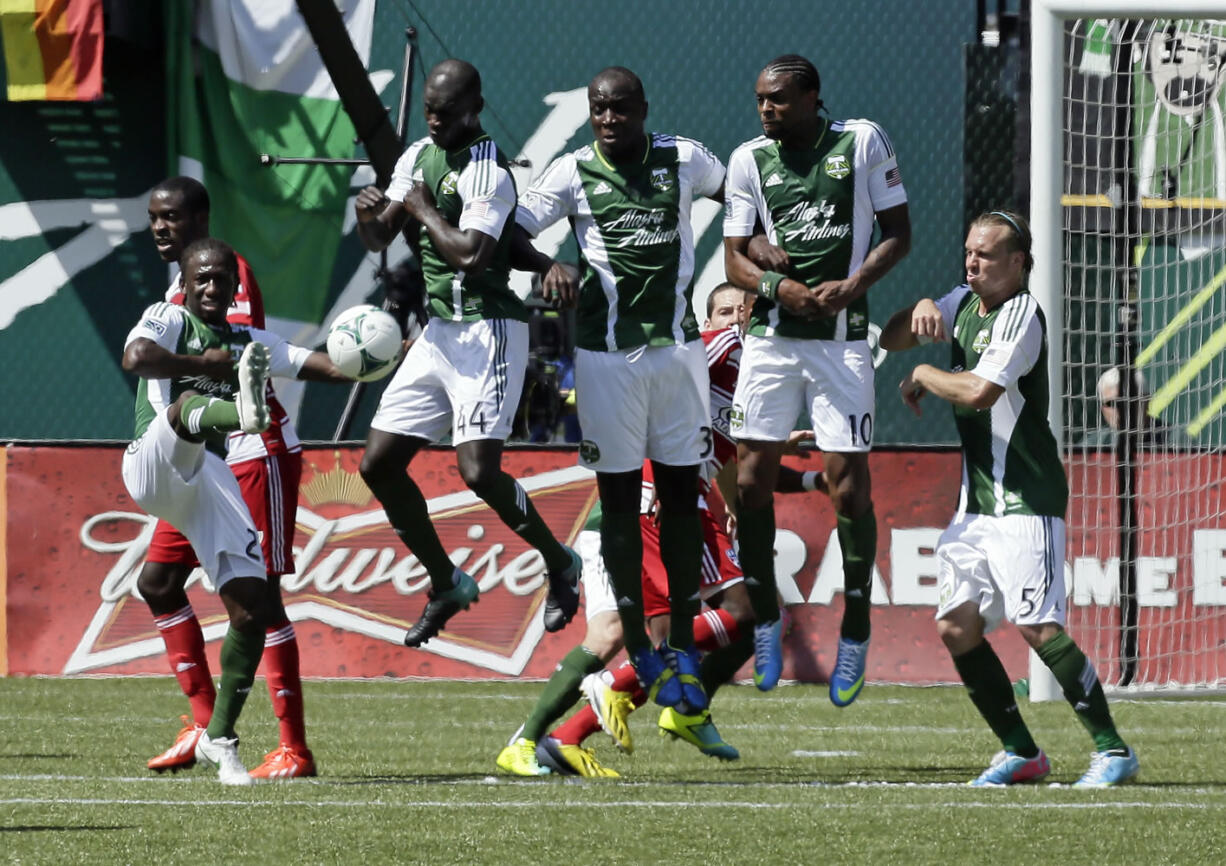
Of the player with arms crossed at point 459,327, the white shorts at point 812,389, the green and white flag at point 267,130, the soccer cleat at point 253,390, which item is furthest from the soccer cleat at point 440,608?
the green and white flag at point 267,130

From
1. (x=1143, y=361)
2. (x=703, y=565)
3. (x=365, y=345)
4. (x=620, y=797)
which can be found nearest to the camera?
(x=620, y=797)

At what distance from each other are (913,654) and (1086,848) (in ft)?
18.6

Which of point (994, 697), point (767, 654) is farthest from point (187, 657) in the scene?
point (994, 697)

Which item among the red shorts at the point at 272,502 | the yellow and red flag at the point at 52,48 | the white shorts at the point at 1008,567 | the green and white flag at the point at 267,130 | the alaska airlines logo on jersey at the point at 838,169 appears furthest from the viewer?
the green and white flag at the point at 267,130

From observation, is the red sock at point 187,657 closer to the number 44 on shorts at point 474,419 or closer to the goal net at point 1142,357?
the number 44 on shorts at point 474,419

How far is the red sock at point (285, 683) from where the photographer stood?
713cm

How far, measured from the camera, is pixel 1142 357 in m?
10.9

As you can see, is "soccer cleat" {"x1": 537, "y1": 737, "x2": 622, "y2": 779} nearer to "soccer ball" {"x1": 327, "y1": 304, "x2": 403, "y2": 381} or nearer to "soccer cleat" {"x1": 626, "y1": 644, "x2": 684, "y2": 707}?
"soccer cleat" {"x1": 626, "y1": 644, "x2": 684, "y2": 707}

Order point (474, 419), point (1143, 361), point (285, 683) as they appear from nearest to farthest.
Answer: point (285, 683) < point (474, 419) < point (1143, 361)

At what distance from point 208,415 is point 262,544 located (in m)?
0.82

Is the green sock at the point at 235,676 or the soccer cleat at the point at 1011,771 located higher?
the green sock at the point at 235,676

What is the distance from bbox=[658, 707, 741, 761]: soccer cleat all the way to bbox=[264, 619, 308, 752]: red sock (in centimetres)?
133

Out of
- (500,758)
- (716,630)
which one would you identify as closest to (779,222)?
(716,630)

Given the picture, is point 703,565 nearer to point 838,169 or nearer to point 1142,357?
point 838,169
